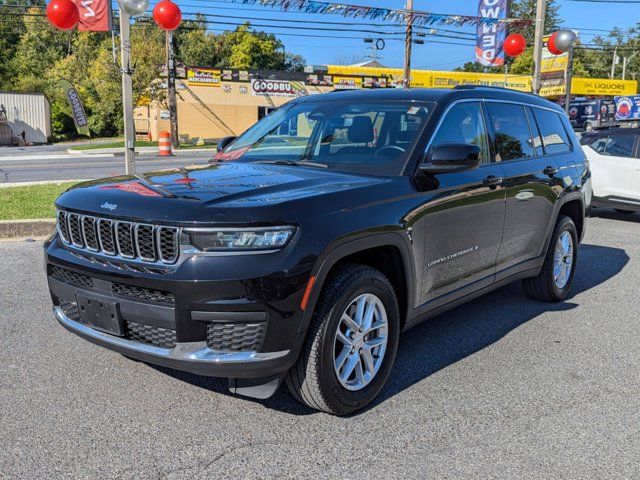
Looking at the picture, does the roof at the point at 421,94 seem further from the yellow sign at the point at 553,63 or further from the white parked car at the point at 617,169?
the yellow sign at the point at 553,63

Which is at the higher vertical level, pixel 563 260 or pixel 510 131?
pixel 510 131

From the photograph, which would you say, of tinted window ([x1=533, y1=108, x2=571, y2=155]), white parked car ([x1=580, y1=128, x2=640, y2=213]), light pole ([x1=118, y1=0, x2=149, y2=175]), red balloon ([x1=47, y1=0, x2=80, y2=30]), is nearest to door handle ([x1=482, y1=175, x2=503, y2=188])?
tinted window ([x1=533, y1=108, x2=571, y2=155])

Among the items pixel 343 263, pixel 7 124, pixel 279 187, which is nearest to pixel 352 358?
pixel 343 263

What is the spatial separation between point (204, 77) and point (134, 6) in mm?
33875

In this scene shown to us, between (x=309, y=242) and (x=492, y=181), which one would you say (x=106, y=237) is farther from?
(x=492, y=181)

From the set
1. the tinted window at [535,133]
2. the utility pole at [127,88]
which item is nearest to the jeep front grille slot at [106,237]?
the tinted window at [535,133]

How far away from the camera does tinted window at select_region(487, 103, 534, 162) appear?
4.66 m

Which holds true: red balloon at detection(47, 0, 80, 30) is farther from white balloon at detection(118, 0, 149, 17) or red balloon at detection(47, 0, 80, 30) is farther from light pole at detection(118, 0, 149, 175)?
white balloon at detection(118, 0, 149, 17)

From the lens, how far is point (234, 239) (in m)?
2.88

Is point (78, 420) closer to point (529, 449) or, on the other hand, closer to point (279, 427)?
point (279, 427)

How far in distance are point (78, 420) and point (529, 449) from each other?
240 cm

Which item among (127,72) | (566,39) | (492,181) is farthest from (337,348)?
(566,39)

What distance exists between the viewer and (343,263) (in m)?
3.33

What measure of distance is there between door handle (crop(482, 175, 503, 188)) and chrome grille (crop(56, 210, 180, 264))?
7.84 feet
